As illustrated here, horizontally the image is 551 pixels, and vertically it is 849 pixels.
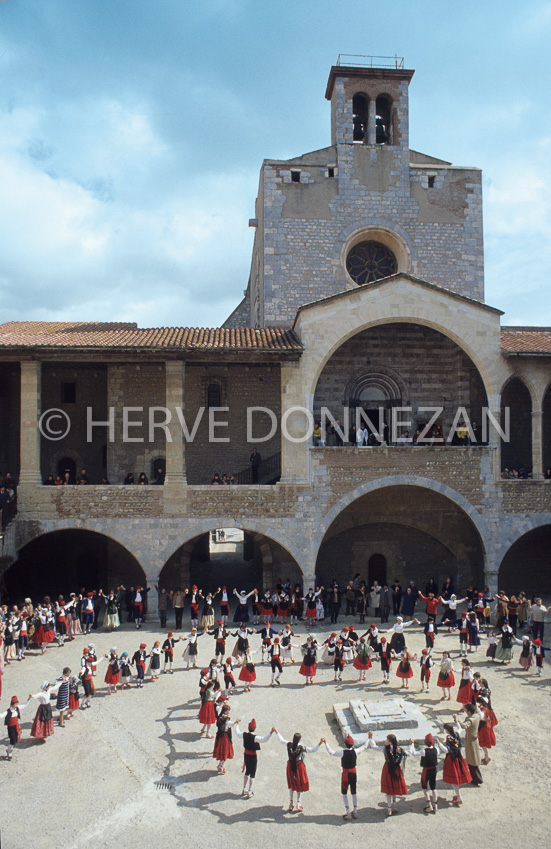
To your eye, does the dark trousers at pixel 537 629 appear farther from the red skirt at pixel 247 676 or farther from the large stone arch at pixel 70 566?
the large stone arch at pixel 70 566

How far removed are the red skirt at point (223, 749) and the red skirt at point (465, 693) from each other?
16.7 ft

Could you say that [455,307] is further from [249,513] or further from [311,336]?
[249,513]

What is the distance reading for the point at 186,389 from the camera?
79.5 ft

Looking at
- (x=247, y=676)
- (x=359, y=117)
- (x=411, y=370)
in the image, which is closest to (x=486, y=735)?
(x=247, y=676)

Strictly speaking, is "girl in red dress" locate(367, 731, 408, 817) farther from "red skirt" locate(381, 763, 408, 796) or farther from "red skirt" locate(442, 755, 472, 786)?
"red skirt" locate(442, 755, 472, 786)

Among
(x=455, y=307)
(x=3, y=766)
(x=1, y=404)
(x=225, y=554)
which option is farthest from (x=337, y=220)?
(x=3, y=766)

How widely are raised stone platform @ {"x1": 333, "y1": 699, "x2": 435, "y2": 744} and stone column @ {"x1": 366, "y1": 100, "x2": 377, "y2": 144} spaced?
22183mm

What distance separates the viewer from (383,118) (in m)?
27.8

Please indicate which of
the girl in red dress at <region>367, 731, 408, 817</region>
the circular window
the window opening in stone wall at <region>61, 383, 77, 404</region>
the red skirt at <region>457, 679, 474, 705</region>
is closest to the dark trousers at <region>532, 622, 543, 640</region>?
the red skirt at <region>457, 679, 474, 705</region>

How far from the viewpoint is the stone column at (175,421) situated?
69.2 ft

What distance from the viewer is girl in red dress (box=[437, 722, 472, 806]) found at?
390 inches

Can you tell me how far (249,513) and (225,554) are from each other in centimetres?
1648

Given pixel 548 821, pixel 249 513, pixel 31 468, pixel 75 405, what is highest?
pixel 75 405

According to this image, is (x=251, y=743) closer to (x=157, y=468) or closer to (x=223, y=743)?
(x=223, y=743)
